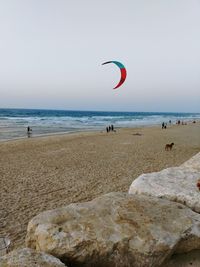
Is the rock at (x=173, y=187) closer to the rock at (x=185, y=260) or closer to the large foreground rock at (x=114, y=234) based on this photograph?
the large foreground rock at (x=114, y=234)

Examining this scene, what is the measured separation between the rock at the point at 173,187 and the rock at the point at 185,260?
2.50ft

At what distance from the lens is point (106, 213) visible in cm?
375

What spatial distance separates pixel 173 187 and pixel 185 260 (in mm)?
1294

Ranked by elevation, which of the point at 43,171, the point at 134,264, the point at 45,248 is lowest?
the point at 43,171

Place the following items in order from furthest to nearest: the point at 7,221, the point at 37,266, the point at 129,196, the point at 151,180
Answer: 1. the point at 7,221
2. the point at 151,180
3. the point at 129,196
4. the point at 37,266

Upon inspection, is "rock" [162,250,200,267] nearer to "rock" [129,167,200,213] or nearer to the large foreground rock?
the large foreground rock

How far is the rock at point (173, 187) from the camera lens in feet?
14.8

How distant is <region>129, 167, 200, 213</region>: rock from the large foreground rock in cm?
61

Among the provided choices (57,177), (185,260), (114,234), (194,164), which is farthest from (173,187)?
(57,177)

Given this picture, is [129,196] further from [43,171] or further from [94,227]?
[43,171]

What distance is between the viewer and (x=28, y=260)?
112 inches

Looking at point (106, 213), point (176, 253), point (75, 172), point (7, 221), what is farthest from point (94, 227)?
point (75, 172)

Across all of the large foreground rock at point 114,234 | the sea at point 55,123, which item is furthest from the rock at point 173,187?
the sea at point 55,123

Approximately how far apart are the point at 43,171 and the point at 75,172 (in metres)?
1.32
